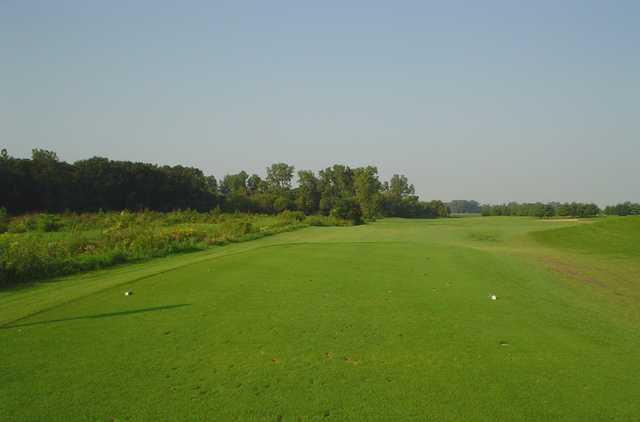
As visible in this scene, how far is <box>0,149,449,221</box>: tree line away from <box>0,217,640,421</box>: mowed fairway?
55.2 m

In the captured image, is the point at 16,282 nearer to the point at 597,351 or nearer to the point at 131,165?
the point at 597,351

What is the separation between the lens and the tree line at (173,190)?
2202 inches

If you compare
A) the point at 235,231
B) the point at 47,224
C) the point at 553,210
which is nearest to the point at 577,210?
the point at 553,210

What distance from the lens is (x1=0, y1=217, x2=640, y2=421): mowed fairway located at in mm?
4434

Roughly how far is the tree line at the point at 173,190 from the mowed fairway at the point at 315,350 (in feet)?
181

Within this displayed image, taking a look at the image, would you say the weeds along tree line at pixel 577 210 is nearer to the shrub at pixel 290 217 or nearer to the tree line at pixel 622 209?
the tree line at pixel 622 209

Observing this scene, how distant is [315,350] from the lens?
239 inches

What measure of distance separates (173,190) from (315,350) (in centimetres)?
7720

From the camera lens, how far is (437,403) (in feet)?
14.9

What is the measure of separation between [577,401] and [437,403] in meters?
1.74

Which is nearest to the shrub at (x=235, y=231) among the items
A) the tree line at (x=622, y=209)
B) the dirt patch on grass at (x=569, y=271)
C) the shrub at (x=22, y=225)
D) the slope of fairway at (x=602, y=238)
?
the shrub at (x=22, y=225)

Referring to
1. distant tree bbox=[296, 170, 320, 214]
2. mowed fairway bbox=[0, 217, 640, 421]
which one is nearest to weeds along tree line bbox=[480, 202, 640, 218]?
distant tree bbox=[296, 170, 320, 214]

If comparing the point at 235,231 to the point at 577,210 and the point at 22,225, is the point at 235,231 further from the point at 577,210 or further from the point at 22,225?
the point at 577,210

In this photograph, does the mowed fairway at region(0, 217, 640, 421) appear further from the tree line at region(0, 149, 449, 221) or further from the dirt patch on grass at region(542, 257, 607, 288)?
the tree line at region(0, 149, 449, 221)
